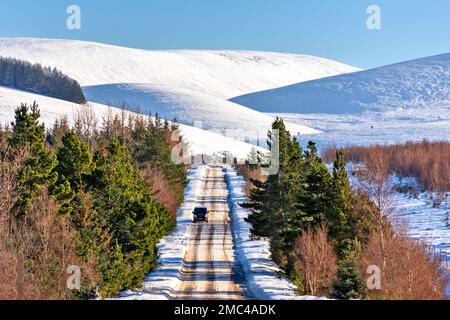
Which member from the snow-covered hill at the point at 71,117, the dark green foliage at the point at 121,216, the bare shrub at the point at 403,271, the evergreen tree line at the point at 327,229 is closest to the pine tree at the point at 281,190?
the evergreen tree line at the point at 327,229

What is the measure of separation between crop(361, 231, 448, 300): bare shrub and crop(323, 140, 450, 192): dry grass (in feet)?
137

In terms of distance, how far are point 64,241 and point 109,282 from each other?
3.88 m

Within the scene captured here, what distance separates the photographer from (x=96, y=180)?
3666cm

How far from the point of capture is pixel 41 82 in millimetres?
178250

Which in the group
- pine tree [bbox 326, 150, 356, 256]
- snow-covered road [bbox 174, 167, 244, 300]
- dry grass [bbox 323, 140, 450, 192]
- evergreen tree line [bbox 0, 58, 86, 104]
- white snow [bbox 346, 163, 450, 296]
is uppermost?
evergreen tree line [bbox 0, 58, 86, 104]

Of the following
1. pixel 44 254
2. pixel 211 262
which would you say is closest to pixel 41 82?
pixel 211 262

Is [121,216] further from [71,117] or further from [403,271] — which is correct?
[71,117]

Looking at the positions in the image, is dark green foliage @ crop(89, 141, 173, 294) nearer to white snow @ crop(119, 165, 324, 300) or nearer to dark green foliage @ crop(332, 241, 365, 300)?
white snow @ crop(119, 165, 324, 300)

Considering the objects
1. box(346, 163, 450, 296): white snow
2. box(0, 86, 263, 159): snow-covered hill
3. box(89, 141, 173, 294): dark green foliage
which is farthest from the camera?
box(0, 86, 263, 159): snow-covered hill

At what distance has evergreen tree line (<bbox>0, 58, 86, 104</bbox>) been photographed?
17562 centimetres

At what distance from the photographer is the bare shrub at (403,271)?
23.9 metres

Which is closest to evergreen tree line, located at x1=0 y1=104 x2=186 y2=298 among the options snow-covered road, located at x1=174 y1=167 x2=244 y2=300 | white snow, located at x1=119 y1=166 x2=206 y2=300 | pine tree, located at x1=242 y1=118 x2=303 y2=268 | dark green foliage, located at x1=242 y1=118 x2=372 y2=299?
white snow, located at x1=119 y1=166 x2=206 y2=300
